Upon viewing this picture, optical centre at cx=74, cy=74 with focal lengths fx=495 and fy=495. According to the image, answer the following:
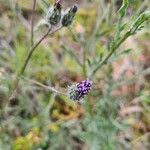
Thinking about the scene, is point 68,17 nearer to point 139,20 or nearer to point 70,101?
point 139,20

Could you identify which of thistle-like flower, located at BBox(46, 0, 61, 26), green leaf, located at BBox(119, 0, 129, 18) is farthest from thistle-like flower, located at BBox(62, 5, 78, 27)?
green leaf, located at BBox(119, 0, 129, 18)

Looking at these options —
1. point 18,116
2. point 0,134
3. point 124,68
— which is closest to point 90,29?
point 124,68

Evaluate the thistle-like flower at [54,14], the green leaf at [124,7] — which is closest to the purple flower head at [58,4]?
the thistle-like flower at [54,14]

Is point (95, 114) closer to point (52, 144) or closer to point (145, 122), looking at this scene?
point (52, 144)

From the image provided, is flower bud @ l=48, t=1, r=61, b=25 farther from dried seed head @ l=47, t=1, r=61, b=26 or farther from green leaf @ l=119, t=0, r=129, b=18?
green leaf @ l=119, t=0, r=129, b=18

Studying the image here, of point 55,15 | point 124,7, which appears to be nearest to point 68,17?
→ point 55,15

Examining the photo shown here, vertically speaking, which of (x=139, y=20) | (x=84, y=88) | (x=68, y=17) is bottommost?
(x=84, y=88)

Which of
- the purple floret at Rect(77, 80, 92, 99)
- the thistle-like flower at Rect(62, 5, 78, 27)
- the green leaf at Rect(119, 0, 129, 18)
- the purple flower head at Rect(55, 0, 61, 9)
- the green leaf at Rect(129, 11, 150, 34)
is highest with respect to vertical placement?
the purple flower head at Rect(55, 0, 61, 9)
